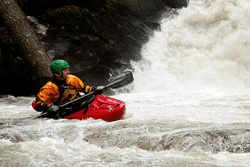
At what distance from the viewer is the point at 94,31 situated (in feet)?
27.7

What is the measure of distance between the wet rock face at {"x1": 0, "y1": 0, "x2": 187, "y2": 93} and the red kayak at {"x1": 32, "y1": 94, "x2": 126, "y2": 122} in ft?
16.3

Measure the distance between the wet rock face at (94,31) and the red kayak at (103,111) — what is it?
497 cm

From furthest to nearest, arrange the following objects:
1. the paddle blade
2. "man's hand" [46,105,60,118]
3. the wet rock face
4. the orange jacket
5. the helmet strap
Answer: the wet rock face → the paddle blade → the helmet strap → the orange jacket → "man's hand" [46,105,60,118]

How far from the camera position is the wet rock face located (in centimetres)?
812

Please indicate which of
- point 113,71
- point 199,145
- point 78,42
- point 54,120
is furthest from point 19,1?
point 199,145

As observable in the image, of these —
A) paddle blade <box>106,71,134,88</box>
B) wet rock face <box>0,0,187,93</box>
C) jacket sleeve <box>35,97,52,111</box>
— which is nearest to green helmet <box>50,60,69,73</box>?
jacket sleeve <box>35,97,52,111</box>

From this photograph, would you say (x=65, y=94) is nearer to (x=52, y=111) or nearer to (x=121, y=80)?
(x=52, y=111)

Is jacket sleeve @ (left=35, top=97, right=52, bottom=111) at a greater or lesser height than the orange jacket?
lesser

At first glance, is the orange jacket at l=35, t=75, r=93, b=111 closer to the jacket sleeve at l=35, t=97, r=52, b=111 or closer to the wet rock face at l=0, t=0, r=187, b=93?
the jacket sleeve at l=35, t=97, r=52, b=111

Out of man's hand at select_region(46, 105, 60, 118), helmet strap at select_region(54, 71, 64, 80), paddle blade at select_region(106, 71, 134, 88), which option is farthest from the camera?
paddle blade at select_region(106, 71, 134, 88)

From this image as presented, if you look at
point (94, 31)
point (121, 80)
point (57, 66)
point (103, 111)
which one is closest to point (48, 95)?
point (57, 66)

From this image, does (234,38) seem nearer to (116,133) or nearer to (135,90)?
(135,90)

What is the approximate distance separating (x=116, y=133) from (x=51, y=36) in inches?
255

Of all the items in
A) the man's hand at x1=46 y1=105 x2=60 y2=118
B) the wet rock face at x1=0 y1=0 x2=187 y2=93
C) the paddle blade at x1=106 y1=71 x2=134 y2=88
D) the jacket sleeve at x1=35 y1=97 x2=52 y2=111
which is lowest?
the man's hand at x1=46 y1=105 x2=60 y2=118
